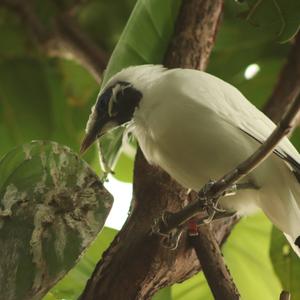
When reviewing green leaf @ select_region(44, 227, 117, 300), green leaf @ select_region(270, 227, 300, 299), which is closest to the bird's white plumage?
green leaf @ select_region(270, 227, 300, 299)

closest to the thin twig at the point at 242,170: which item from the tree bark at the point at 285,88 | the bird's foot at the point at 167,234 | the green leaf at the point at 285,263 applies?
the bird's foot at the point at 167,234

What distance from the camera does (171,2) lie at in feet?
4.50

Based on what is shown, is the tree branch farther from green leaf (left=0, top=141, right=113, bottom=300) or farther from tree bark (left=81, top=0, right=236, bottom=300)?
green leaf (left=0, top=141, right=113, bottom=300)

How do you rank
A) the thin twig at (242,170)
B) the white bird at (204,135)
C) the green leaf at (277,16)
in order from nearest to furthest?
1. the thin twig at (242,170)
2. the white bird at (204,135)
3. the green leaf at (277,16)

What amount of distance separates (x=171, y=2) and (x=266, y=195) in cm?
44

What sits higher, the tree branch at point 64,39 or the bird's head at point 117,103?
the tree branch at point 64,39

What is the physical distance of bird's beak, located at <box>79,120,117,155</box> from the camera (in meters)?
1.20

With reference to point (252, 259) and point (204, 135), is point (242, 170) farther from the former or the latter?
point (252, 259)

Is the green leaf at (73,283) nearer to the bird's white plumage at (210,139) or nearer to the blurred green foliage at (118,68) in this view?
the blurred green foliage at (118,68)

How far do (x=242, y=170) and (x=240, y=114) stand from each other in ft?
1.05

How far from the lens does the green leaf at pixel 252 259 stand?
1443 millimetres

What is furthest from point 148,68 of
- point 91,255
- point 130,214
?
point 91,255

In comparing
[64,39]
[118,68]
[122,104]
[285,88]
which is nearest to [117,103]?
[122,104]

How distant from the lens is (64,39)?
164cm
